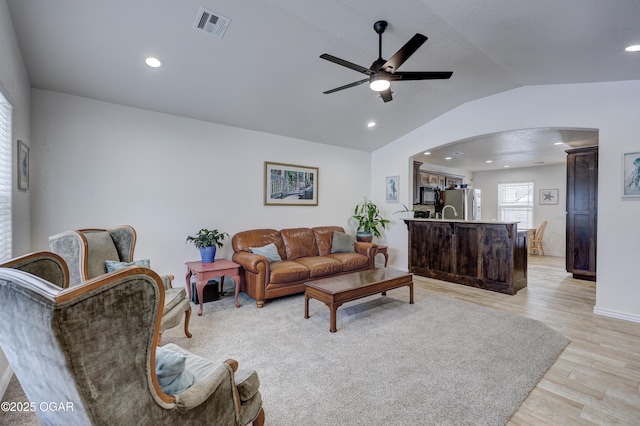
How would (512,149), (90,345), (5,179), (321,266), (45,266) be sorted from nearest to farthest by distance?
(90,345) < (45,266) < (5,179) < (321,266) < (512,149)

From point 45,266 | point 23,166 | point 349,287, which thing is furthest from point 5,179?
point 349,287

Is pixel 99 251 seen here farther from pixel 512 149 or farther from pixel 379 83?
pixel 512 149

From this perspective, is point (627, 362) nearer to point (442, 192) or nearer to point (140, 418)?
point (140, 418)

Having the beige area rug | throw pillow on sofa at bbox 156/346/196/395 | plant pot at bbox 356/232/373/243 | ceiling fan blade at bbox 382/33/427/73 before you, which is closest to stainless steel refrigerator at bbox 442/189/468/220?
plant pot at bbox 356/232/373/243

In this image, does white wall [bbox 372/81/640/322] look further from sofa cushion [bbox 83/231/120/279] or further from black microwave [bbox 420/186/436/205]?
sofa cushion [bbox 83/231/120/279]

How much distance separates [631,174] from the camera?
340 centimetres

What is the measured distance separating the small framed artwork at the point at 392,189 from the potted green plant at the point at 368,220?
14.9 inches

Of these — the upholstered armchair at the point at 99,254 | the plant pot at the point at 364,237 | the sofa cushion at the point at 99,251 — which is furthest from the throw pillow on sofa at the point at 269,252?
the plant pot at the point at 364,237

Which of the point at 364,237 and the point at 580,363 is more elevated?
the point at 364,237

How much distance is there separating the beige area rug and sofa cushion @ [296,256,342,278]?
59 centimetres

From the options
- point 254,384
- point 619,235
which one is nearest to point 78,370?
point 254,384

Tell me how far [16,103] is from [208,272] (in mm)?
2393

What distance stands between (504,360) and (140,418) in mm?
2749

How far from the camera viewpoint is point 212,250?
4.02 meters
